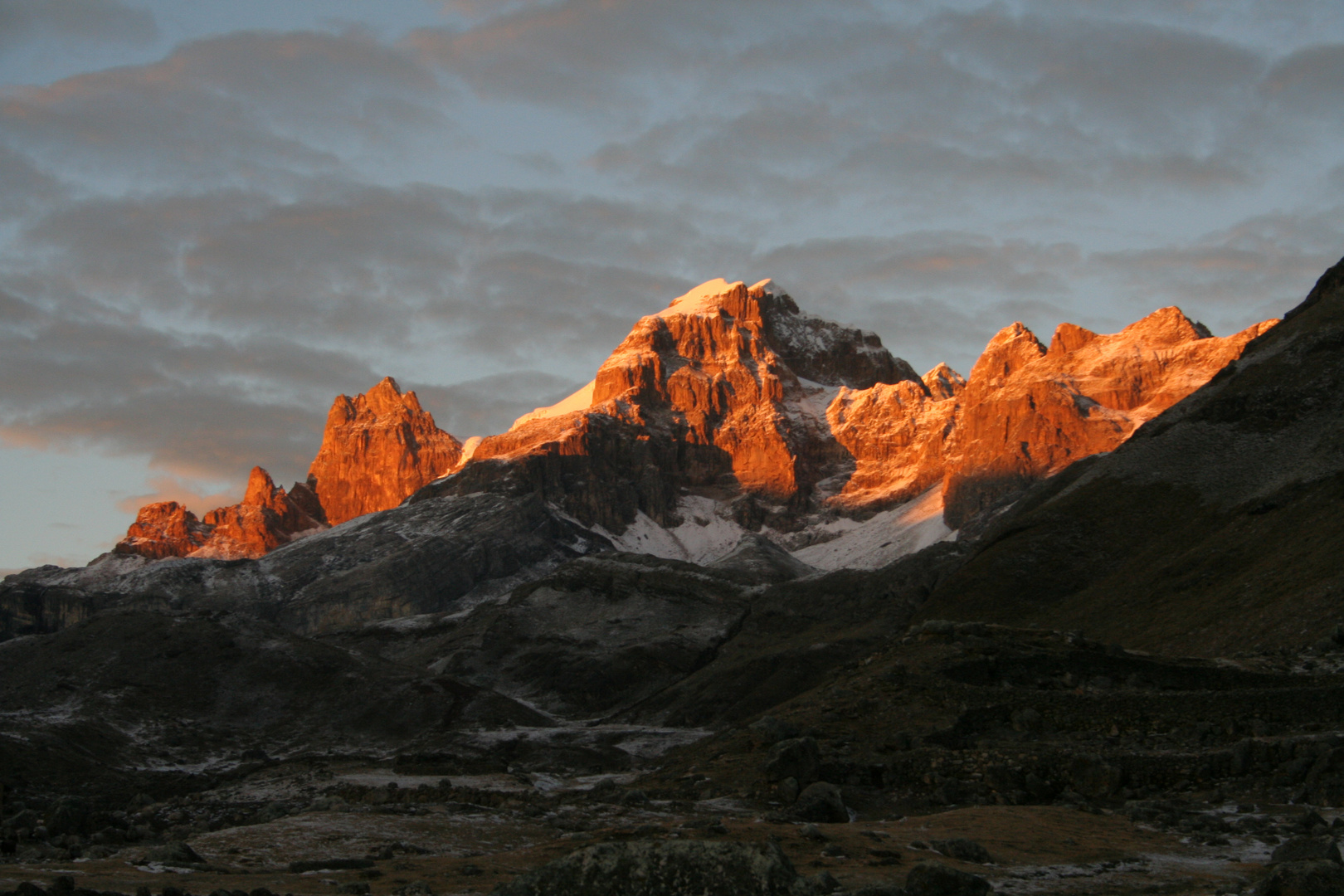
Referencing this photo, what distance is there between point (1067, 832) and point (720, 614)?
6460 inches

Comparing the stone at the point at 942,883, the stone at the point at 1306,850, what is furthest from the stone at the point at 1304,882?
the stone at the point at 942,883

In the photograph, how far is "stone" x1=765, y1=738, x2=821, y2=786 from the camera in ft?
155

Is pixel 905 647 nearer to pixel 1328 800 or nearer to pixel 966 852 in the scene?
pixel 1328 800

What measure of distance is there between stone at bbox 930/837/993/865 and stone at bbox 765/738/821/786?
14.5m

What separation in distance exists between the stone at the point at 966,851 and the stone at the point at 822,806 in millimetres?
9215

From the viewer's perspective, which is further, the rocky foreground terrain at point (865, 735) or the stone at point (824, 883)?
the rocky foreground terrain at point (865, 735)

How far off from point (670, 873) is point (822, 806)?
21102 millimetres

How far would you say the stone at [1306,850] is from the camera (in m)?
29.6

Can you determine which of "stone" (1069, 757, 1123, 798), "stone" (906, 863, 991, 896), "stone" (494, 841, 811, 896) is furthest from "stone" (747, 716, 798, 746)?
"stone" (494, 841, 811, 896)

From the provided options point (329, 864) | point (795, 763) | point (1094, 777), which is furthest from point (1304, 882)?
point (795, 763)

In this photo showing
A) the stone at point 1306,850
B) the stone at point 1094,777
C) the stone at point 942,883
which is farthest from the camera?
the stone at point 1094,777

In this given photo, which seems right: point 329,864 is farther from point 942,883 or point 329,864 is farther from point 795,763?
point 795,763

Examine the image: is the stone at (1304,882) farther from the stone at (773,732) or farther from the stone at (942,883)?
the stone at (773,732)

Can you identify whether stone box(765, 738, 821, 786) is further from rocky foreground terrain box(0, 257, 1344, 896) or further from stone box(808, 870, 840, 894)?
stone box(808, 870, 840, 894)
